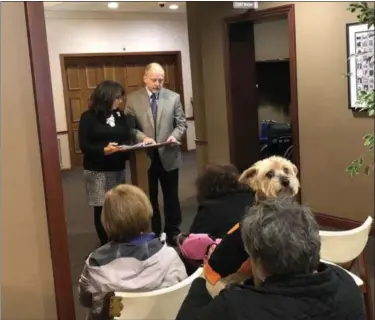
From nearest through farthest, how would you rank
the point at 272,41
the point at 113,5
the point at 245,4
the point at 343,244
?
the point at 343,244
the point at 245,4
the point at 272,41
the point at 113,5

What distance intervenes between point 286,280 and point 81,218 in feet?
13.8

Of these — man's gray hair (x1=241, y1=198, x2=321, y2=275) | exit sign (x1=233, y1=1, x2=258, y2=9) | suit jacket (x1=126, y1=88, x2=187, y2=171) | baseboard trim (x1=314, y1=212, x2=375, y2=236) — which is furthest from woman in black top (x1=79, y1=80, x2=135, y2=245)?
man's gray hair (x1=241, y1=198, x2=321, y2=275)

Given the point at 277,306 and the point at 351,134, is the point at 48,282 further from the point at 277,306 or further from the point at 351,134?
the point at 351,134

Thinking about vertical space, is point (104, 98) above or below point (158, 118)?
above

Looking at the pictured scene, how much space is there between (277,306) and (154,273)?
0.82 m

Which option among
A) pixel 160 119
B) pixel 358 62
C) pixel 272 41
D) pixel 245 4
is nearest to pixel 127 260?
pixel 160 119

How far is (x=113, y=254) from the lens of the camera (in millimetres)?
1931

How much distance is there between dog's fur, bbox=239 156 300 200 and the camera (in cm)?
220

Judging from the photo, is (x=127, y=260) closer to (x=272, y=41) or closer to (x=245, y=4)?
(x=245, y=4)

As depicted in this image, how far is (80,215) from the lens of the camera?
5.33m

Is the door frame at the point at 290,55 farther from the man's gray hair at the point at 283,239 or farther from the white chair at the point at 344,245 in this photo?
the man's gray hair at the point at 283,239

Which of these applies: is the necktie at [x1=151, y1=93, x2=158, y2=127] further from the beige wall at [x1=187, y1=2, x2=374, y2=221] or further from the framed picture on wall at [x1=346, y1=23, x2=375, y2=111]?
the framed picture on wall at [x1=346, y1=23, x2=375, y2=111]

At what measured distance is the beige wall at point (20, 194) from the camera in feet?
6.01

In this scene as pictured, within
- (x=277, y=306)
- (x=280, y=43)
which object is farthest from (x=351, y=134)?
(x=277, y=306)
